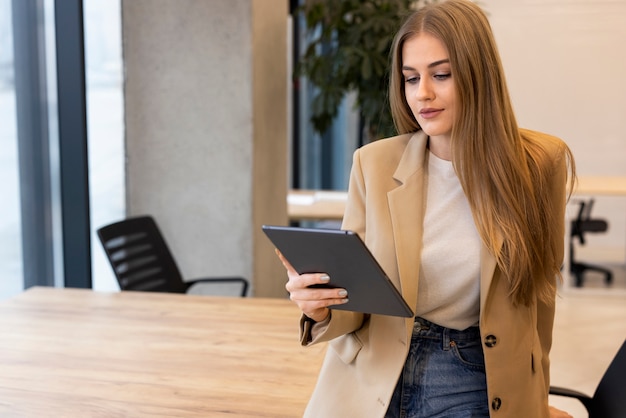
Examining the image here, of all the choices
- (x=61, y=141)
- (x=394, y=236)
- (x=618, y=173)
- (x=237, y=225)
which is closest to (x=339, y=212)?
(x=237, y=225)

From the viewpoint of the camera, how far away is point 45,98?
162 inches

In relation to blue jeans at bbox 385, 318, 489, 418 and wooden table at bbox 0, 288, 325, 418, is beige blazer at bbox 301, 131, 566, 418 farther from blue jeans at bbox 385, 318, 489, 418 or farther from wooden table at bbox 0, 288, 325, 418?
wooden table at bbox 0, 288, 325, 418

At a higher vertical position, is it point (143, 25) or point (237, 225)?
point (143, 25)

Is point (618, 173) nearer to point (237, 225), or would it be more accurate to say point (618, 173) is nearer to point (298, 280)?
point (237, 225)

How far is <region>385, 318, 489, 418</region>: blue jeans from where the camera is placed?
69.3 inches

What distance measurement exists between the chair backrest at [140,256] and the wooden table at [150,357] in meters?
0.32

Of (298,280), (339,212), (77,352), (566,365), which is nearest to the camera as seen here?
(298,280)

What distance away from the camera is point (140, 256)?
12.6 feet

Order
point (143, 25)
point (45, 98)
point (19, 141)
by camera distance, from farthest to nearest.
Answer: point (143, 25) → point (45, 98) → point (19, 141)

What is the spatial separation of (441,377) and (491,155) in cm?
49

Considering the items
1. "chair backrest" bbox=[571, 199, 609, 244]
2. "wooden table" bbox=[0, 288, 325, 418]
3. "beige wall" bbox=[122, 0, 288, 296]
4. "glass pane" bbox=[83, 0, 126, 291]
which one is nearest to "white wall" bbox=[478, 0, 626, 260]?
"chair backrest" bbox=[571, 199, 609, 244]

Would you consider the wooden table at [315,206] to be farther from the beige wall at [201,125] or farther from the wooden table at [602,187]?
the wooden table at [602,187]

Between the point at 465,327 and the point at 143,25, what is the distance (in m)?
3.15

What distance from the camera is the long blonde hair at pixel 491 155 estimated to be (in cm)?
173
